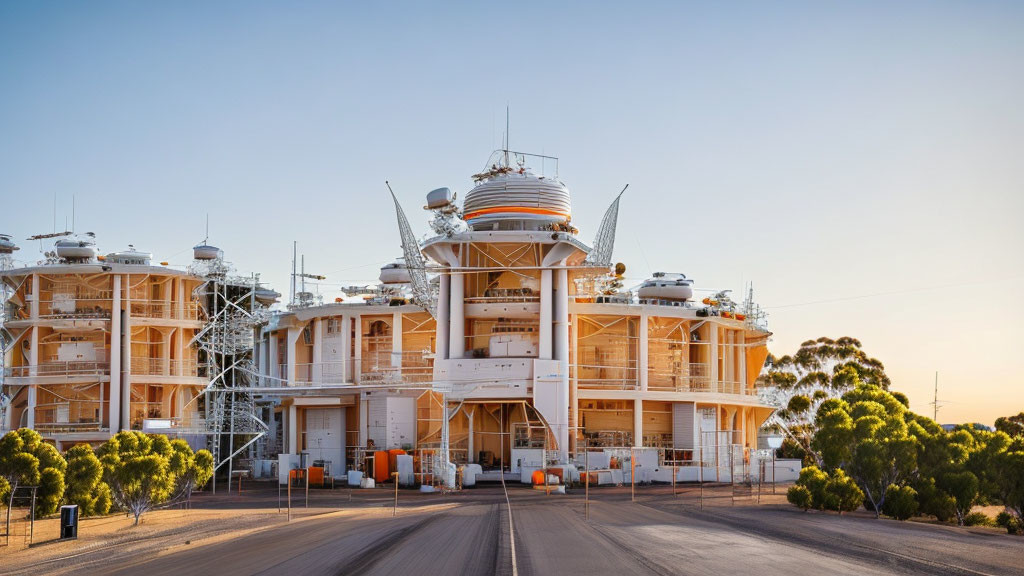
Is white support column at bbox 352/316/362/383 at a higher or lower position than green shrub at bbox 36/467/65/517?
higher

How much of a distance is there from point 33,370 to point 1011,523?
6178 cm

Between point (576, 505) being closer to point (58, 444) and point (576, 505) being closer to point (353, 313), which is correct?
point (353, 313)

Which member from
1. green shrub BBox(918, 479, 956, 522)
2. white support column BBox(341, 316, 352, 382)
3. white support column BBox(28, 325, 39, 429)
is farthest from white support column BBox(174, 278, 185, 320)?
green shrub BBox(918, 479, 956, 522)

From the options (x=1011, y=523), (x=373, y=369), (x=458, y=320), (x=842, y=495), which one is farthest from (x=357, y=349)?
(x=1011, y=523)

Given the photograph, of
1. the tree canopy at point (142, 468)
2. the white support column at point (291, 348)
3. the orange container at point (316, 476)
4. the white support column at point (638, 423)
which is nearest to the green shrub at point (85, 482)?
the tree canopy at point (142, 468)

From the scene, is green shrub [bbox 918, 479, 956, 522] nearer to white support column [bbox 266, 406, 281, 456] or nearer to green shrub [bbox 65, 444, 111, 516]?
green shrub [bbox 65, 444, 111, 516]

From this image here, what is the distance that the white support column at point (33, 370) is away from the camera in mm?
72125

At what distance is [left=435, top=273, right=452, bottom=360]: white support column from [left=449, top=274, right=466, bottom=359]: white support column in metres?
0.63

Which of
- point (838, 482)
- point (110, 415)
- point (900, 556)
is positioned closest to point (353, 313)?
point (110, 415)

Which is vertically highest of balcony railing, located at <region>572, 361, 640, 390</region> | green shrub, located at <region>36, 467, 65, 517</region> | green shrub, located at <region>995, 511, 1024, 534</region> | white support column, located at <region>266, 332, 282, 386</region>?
white support column, located at <region>266, 332, 282, 386</region>

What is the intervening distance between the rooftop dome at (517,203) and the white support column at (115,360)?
2547 centimetres

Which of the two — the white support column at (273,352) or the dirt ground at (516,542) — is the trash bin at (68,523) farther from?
the white support column at (273,352)

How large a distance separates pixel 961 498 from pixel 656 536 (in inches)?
624

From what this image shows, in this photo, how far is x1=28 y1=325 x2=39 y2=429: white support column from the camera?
7212 cm
